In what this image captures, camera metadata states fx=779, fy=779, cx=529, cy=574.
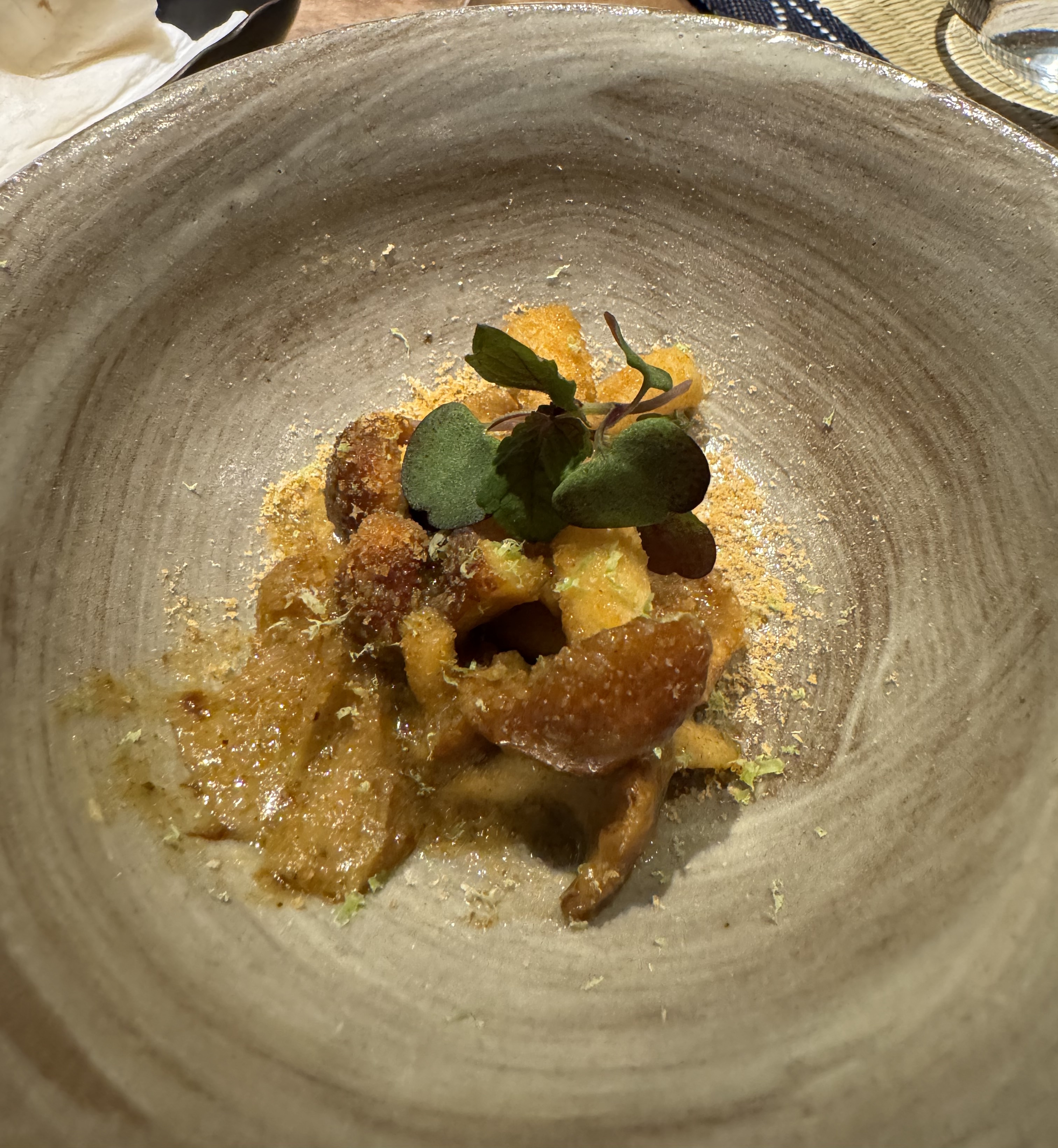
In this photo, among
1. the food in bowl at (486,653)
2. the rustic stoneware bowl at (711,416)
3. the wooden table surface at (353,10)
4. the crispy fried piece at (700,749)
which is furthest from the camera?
the wooden table surface at (353,10)

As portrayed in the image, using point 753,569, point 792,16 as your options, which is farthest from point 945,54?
point 753,569

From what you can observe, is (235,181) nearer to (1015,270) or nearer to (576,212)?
(576,212)

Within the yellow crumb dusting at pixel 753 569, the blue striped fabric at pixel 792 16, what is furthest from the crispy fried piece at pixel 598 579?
the blue striped fabric at pixel 792 16

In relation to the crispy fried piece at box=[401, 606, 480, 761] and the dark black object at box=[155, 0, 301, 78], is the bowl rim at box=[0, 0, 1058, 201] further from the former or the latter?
the crispy fried piece at box=[401, 606, 480, 761]

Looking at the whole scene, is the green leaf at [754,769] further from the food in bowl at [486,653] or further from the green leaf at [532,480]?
the green leaf at [532,480]

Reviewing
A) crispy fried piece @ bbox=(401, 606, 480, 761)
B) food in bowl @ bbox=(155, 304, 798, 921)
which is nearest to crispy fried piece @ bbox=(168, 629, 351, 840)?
food in bowl @ bbox=(155, 304, 798, 921)

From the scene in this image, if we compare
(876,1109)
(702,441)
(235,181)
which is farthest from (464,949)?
(235,181)

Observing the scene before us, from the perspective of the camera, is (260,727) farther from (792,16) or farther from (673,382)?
(792,16)
